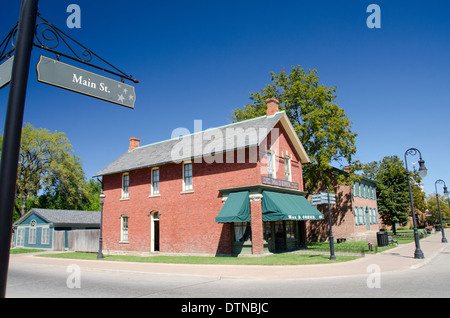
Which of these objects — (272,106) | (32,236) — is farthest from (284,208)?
(32,236)

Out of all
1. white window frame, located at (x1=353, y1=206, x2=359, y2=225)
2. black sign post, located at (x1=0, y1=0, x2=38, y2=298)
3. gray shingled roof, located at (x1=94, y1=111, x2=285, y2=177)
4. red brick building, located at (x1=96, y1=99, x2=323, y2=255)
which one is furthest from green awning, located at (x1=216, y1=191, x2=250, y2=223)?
white window frame, located at (x1=353, y1=206, x2=359, y2=225)

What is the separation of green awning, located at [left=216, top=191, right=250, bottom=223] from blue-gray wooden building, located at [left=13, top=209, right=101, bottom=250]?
22.3m

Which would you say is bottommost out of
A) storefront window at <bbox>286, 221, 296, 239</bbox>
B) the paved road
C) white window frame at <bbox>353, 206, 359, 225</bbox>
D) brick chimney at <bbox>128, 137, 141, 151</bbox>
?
the paved road

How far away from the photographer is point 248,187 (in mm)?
20172

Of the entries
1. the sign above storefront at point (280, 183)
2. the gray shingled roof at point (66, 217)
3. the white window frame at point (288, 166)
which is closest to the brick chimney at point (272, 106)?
the white window frame at point (288, 166)

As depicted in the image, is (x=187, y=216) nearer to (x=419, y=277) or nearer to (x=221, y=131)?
(x=221, y=131)

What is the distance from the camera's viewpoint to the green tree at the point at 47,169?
4719cm

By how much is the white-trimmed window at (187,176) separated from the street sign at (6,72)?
18.5 metres

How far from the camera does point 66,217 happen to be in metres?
39.3

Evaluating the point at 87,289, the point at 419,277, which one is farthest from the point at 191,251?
the point at 419,277

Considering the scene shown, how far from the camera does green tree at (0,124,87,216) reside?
155ft

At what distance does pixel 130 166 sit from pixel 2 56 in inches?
889

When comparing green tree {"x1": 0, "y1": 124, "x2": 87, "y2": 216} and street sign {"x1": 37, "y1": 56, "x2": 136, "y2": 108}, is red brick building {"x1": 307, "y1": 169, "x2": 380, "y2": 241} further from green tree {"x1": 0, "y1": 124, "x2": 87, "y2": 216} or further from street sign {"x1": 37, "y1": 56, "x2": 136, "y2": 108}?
green tree {"x1": 0, "y1": 124, "x2": 87, "y2": 216}

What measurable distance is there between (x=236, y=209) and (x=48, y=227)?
27174 millimetres
